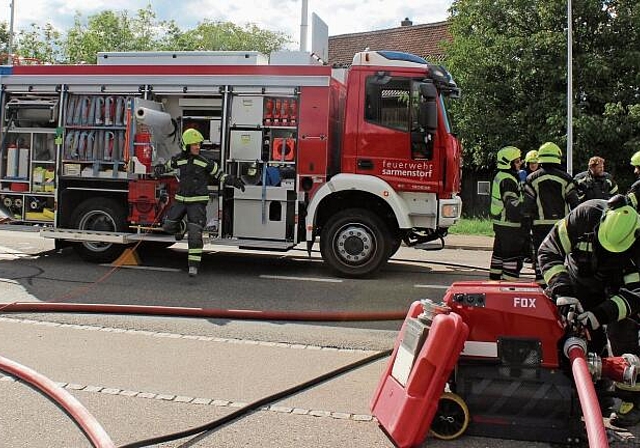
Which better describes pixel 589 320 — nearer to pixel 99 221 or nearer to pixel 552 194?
pixel 552 194

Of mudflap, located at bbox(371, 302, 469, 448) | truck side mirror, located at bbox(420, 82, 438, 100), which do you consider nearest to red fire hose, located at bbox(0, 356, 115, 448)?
mudflap, located at bbox(371, 302, 469, 448)

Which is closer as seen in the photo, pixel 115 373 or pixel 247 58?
pixel 115 373

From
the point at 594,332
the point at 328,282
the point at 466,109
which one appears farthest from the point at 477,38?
the point at 594,332

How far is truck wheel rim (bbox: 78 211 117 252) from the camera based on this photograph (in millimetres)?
9805

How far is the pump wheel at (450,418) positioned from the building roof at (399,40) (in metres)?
24.8

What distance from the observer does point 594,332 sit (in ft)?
12.9

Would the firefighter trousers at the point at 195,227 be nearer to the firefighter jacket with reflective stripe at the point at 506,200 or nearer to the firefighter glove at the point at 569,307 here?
the firefighter jacket with reflective stripe at the point at 506,200

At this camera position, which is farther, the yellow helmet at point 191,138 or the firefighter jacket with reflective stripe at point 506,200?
the yellow helmet at point 191,138

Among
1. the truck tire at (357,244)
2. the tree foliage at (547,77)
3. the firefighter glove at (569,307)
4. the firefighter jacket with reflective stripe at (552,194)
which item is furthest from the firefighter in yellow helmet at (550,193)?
the tree foliage at (547,77)

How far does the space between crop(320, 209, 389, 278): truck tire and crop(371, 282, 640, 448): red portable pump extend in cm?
498

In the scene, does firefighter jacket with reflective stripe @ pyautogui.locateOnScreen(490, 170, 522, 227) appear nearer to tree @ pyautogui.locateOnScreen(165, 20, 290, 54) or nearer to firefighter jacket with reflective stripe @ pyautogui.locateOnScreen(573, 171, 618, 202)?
firefighter jacket with reflective stripe @ pyautogui.locateOnScreen(573, 171, 618, 202)

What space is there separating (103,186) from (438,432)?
7387 millimetres

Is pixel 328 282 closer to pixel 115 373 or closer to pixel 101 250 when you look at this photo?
pixel 101 250

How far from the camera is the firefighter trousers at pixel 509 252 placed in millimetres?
7570
